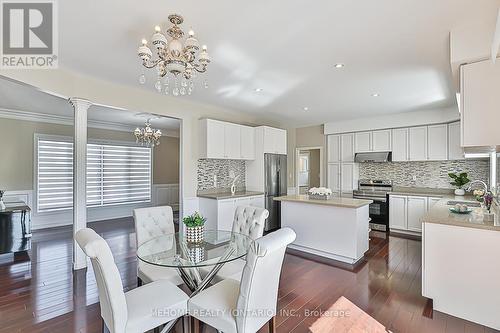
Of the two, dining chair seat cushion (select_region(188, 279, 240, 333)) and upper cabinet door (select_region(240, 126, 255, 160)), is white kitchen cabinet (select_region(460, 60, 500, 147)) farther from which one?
upper cabinet door (select_region(240, 126, 255, 160))

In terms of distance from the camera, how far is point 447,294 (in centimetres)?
238

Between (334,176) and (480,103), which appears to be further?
(334,176)

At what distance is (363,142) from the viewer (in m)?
5.95

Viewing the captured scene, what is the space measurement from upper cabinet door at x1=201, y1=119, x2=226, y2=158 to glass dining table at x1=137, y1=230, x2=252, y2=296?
226cm

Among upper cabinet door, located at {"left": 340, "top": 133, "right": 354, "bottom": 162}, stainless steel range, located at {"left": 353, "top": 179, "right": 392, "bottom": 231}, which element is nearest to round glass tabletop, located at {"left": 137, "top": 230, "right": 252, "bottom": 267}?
stainless steel range, located at {"left": 353, "top": 179, "right": 392, "bottom": 231}

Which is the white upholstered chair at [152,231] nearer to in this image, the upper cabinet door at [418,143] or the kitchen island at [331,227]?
the kitchen island at [331,227]

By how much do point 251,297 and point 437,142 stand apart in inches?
208

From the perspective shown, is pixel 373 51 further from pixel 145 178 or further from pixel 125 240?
pixel 145 178

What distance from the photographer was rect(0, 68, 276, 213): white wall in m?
3.07

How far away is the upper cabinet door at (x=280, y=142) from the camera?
5.81m

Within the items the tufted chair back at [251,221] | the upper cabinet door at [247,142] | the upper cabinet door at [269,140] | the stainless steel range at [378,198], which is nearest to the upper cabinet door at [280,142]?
the upper cabinet door at [269,140]

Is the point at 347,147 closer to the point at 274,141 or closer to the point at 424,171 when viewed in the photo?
the point at 424,171

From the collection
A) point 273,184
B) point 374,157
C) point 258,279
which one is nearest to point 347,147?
point 374,157

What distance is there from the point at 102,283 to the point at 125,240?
140 inches
